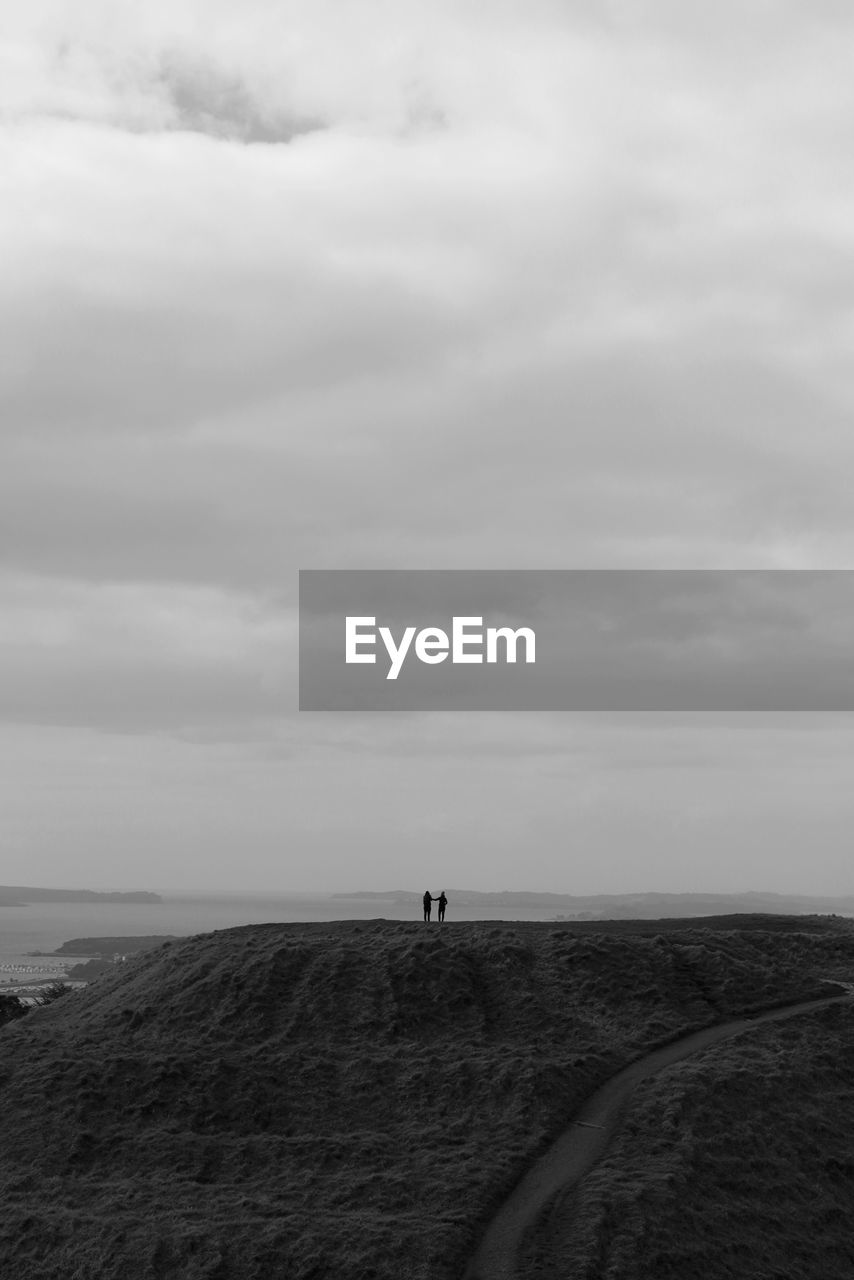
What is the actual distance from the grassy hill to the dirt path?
0.43m

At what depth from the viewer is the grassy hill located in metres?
27.5

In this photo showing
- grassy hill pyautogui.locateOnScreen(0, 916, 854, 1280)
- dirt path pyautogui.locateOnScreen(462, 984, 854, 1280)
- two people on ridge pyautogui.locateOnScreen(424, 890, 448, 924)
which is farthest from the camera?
two people on ridge pyautogui.locateOnScreen(424, 890, 448, 924)

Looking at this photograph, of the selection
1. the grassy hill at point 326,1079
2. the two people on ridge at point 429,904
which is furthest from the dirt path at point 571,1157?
the two people on ridge at point 429,904

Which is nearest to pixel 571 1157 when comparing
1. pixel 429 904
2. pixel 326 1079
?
pixel 326 1079

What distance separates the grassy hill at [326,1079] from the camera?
2747cm

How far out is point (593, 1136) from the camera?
31.3m

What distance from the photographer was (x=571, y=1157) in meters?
30.2

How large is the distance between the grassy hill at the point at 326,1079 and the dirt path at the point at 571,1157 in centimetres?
43

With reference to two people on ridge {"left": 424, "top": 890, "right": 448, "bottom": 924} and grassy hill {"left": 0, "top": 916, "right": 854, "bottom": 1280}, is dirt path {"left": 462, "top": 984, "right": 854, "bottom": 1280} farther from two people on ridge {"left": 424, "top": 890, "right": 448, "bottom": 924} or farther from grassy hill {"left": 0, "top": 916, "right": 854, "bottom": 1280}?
two people on ridge {"left": 424, "top": 890, "right": 448, "bottom": 924}

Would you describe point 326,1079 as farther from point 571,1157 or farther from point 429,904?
point 429,904

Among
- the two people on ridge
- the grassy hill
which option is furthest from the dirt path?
the two people on ridge

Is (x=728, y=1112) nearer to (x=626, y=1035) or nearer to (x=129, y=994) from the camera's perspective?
(x=626, y=1035)

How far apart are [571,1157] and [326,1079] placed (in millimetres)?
8132

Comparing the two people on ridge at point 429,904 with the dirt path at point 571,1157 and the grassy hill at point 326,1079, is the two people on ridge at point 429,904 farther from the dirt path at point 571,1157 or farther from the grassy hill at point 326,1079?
the dirt path at point 571,1157
